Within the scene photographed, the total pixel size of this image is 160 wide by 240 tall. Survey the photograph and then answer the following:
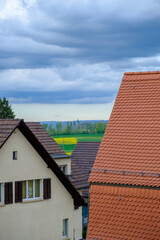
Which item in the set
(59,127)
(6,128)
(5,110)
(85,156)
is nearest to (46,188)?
(6,128)

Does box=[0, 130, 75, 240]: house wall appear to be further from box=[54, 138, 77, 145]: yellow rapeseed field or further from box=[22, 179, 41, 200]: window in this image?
box=[54, 138, 77, 145]: yellow rapeseed field

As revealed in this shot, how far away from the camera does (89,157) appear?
58781 mm

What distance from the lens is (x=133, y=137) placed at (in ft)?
81.4

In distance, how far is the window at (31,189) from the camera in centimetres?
3238

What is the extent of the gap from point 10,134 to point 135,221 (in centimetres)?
996

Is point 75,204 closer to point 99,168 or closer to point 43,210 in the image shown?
point 43,210

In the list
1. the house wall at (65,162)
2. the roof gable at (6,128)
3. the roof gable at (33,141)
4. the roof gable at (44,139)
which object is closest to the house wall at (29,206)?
the roof gable at (33,141)

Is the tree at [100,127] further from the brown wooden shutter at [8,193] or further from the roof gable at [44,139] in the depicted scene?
the brown wooden shutter at [8,193]

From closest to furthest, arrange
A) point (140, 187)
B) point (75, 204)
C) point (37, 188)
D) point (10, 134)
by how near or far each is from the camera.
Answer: point (140, 187) < point (10, 134) < point (37, 188) < point (75, 204)

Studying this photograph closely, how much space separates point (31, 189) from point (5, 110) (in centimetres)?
4011

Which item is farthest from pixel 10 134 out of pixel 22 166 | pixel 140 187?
pixel 140 187

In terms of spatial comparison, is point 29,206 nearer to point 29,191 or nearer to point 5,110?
point 29,191

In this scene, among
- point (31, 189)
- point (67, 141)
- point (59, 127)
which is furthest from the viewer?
point (59, 127)

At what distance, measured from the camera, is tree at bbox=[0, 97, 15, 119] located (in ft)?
235
